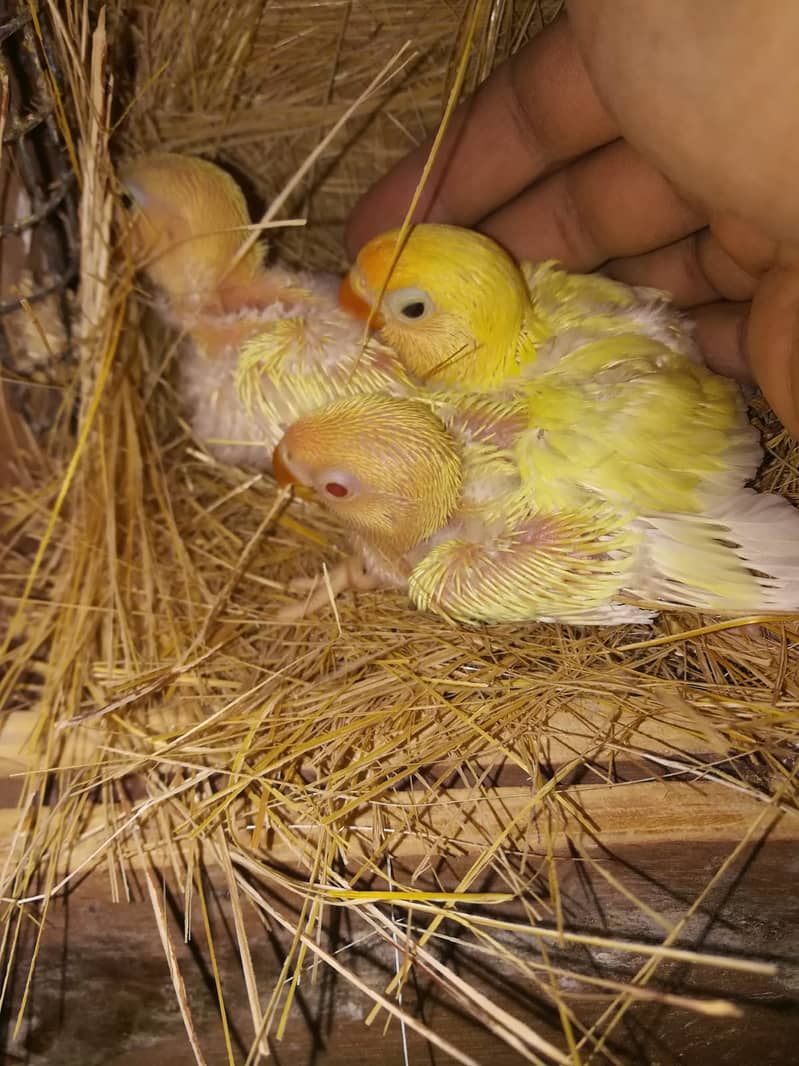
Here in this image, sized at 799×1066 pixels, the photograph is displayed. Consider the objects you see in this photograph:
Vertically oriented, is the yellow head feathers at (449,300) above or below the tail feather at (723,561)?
above

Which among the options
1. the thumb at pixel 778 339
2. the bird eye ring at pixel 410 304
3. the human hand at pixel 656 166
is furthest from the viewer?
the bird eye ring at pixel 410 304

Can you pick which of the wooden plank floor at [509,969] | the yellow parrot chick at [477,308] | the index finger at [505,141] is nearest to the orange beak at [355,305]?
the yellow parrot chick at [477,308]

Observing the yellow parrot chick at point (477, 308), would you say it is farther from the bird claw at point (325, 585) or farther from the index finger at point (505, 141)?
the bird claw at point (325, 585)

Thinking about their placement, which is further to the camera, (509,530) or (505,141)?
(505,141)

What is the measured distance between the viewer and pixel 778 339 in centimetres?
81

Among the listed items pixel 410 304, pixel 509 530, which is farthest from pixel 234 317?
pixel 509 530

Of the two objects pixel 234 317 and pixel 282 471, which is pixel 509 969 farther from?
pixel 234 317

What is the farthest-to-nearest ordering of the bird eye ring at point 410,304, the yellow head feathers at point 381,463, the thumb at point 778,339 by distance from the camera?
the bird eye ring at point 410,304 < the yellow head feathers at point 381,463 < the thumb at point 778,339

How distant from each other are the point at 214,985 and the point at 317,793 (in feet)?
0.82

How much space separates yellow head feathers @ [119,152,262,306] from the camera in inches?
43.2

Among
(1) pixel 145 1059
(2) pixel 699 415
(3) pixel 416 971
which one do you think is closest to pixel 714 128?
(2) pixel 699 415

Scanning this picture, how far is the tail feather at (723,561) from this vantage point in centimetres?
85

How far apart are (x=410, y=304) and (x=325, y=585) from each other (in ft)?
1.24

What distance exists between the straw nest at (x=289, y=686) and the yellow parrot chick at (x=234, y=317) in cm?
7
